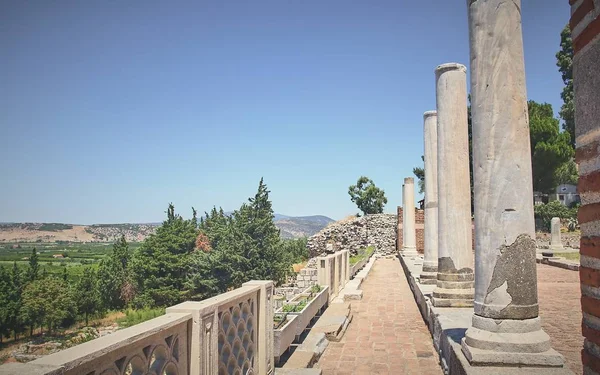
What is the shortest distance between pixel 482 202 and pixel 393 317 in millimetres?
5621

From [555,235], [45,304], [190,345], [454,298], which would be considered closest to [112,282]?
[45,304]

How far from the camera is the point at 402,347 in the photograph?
22.9ft

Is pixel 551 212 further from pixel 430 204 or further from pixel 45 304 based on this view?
pixel 45 304

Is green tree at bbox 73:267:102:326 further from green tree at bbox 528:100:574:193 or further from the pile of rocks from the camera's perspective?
green tree at bbox 528:100:574:193

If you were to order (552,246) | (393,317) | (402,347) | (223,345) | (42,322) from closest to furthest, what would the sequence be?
1. (223,345)
2. (402,347)
3. (393,317)
4. (552,246)
5. (42,322)

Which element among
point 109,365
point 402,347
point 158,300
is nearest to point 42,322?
point 158,300

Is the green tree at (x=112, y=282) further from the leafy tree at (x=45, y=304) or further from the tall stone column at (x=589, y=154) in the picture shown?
the tall stone column at (x=589, y=154)

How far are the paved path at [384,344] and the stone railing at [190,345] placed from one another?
1736 mm

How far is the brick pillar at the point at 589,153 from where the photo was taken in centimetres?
217

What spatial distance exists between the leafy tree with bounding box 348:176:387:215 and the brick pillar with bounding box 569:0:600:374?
4785 centimetres

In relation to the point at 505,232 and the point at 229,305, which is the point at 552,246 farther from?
the point at 229,305

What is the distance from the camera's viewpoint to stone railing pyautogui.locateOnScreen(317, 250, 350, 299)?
10.7 metres

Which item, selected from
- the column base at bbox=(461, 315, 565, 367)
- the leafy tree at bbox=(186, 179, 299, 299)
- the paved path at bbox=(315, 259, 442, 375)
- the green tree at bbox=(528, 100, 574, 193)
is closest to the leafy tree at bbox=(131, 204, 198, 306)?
the leafy tree at bbox=(186, 179, 299, 299)

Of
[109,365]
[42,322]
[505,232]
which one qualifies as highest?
[505,232]
